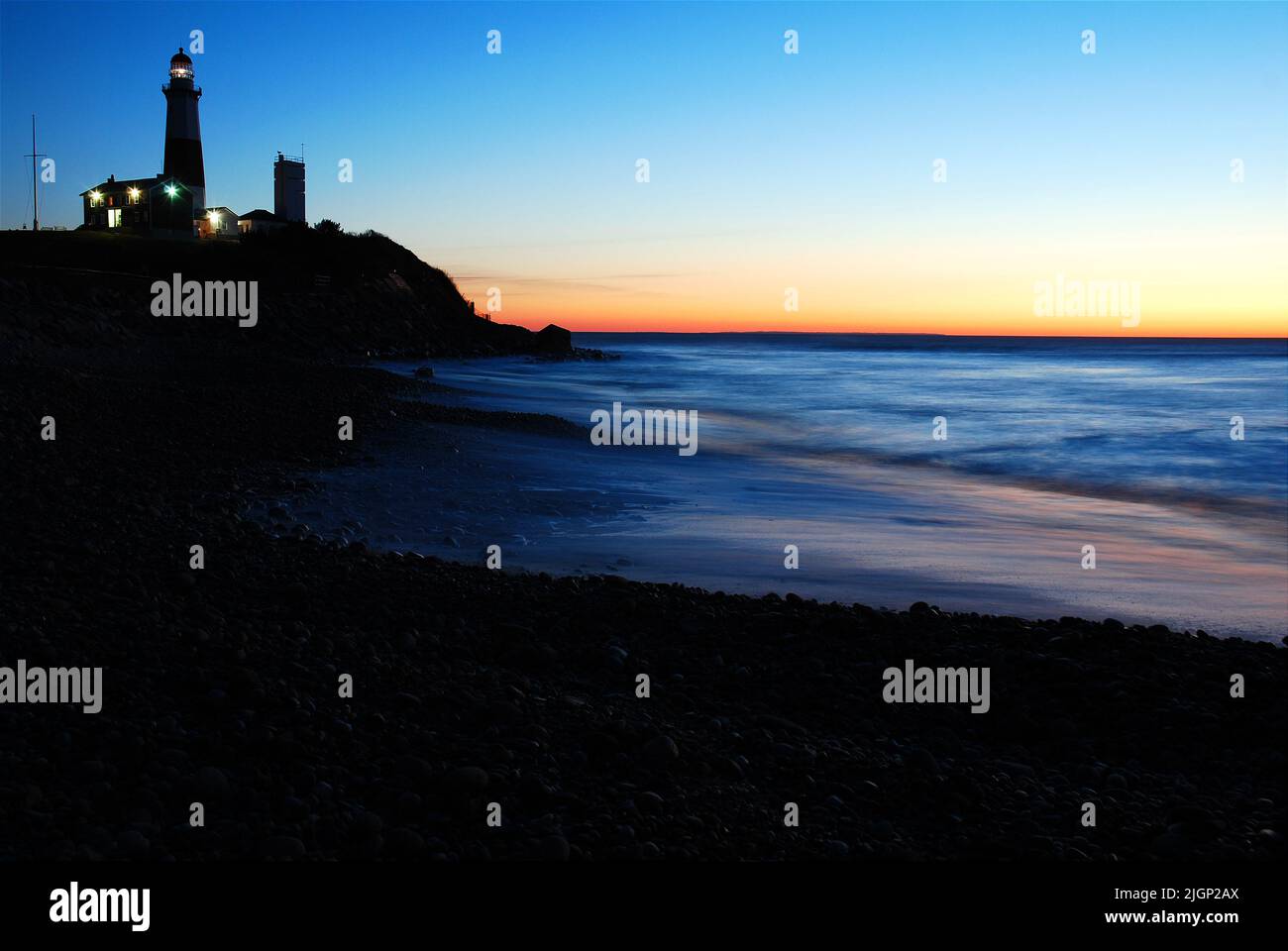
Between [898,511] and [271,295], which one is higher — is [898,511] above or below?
below

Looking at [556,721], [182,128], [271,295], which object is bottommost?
[556,721]

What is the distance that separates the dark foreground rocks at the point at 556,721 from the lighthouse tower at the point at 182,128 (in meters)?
57.7

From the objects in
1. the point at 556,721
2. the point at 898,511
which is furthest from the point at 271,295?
the point at 556,721

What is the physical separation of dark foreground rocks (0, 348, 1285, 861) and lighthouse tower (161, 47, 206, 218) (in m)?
57.7

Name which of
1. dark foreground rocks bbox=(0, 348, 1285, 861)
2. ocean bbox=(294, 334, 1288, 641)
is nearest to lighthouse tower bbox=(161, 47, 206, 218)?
ocean bbox=(294, 334, 1288, 641)

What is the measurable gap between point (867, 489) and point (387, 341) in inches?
1377

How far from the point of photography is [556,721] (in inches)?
175

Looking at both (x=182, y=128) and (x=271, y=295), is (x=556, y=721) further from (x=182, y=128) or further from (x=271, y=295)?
(x=182, y=128)

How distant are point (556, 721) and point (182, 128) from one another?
63.2 metres

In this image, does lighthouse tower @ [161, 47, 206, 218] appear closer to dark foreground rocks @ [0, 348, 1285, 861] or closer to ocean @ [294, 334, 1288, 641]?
ocean @ [294, 334, 1288, 641]

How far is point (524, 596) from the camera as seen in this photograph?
657 cm

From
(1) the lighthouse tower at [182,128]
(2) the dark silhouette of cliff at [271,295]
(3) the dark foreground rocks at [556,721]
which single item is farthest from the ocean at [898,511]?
(1) the lighthouse tower at [182,128]
